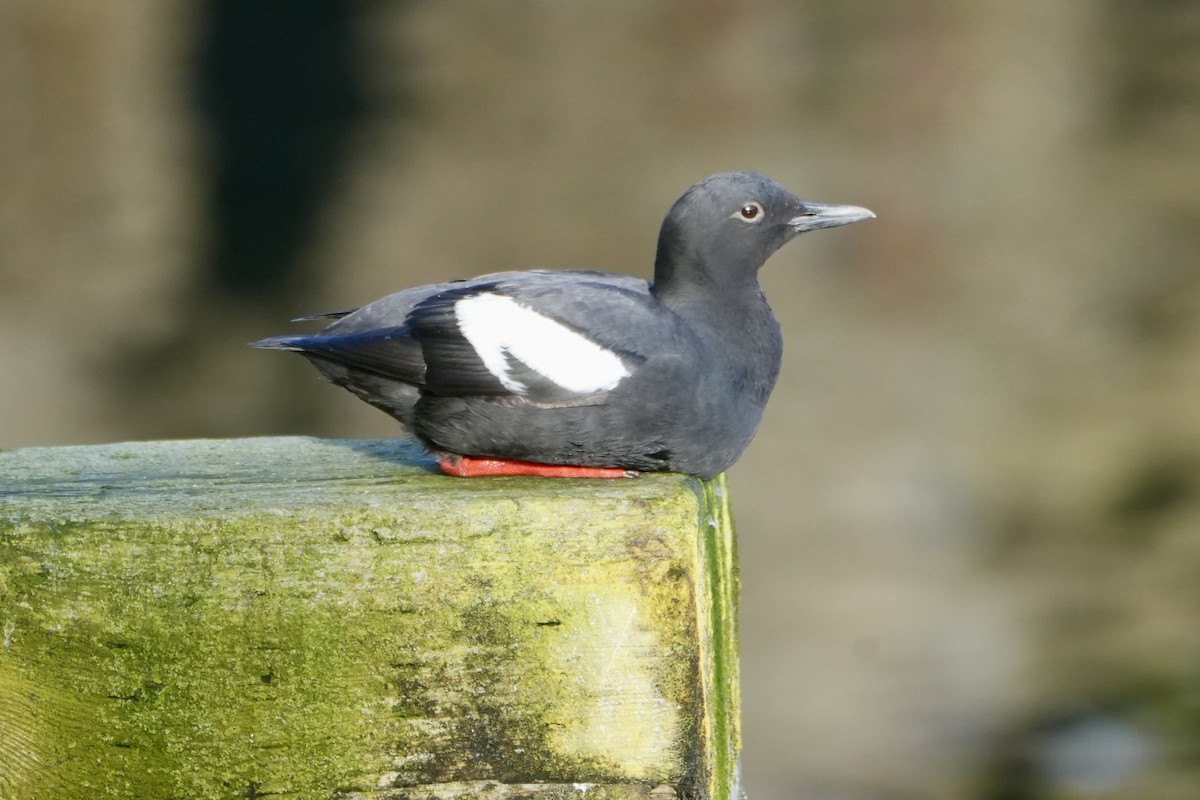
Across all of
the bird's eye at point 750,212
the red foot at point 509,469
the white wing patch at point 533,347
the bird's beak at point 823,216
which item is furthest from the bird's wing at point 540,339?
the bird's beak at point 823,216

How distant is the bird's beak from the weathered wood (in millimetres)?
1468

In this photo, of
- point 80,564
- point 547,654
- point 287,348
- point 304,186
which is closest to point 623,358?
point 287,348

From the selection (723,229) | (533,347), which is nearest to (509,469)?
(533,347)

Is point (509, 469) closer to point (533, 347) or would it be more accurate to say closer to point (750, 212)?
point (533, 347)

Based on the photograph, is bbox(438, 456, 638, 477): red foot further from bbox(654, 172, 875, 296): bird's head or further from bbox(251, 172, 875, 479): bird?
bbox(654, 172, 875, 296): bird's head

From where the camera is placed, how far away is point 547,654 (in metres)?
2.36

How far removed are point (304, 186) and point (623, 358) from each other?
21.6ft

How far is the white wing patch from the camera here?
323cm

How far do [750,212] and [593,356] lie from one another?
60 centimetres

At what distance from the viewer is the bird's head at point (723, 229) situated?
349 cm

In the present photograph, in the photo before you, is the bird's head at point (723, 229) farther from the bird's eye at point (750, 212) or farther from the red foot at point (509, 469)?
the red foot at point (509, 469)

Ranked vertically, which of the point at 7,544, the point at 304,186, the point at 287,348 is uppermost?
the point at 304,186

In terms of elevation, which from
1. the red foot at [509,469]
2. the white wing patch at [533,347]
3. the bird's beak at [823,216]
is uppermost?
the bird's beak at [823,216]

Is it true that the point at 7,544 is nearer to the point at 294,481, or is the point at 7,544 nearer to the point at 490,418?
the point at 294,481
